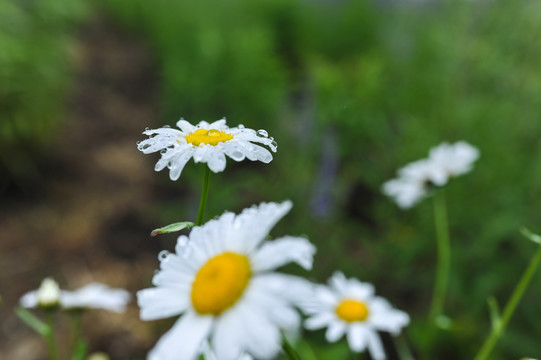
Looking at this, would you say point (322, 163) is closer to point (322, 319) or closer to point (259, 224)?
point (322, 319)

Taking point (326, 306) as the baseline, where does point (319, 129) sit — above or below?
above

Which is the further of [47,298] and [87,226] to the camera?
[87,226]

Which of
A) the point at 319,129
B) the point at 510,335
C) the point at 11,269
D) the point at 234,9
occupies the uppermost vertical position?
the point at 234,9

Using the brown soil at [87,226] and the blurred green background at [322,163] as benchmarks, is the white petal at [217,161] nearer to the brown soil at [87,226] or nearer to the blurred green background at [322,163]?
the blurred green background at [322,163]

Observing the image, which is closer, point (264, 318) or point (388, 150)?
point (264, 318)

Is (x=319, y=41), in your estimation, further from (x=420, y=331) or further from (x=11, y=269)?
(x=420, y=331)

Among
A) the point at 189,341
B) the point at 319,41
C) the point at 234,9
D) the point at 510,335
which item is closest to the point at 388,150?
the point at 510,335

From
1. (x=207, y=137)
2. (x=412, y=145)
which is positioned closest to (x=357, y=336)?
(x=207, y=137)
